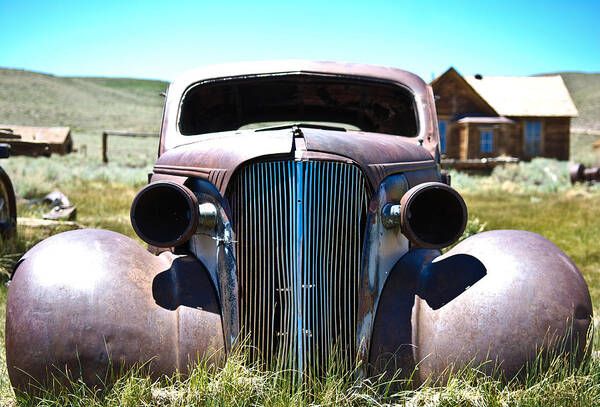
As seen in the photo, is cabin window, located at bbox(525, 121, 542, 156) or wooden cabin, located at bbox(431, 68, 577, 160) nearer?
wooden cabin, located at bbox(431, 68, 577, 160)

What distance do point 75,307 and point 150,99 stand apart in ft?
276

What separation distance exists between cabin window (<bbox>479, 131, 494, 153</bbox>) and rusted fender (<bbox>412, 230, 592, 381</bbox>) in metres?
23.7

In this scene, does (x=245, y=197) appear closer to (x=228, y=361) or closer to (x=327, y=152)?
(x=327, y=152)

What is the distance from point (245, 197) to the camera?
2.38 metres

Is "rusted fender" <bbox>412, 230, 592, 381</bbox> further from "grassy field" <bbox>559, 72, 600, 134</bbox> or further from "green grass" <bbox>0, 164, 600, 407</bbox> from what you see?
"grassy field" <bbox>559, 72, 600, 134</bbox>

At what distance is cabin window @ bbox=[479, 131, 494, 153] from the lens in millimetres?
24844

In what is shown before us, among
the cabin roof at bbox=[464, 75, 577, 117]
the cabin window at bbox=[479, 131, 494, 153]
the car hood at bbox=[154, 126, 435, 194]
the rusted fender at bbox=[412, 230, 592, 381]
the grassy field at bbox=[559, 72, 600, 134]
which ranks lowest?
the rusted fender at bbox=[412, 230, 592, 381]

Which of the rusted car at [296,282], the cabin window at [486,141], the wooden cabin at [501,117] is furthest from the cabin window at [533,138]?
the rusted car at [296,282]

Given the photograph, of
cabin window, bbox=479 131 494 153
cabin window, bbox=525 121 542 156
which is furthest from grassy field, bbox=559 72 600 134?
cabin window, bbox=479 131 494 153

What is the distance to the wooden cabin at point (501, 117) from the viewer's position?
24.8m

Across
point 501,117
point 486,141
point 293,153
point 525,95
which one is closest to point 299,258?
point 293,153

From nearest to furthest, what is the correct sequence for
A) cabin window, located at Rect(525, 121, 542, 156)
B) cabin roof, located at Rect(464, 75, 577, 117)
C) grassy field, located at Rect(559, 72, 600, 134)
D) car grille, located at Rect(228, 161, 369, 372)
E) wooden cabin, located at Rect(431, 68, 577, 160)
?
car grille, located at Rect(228, 161, 369, 372) < wooden cabin, located at Rect(431, 68, 577, 160) < cabin roof, located at Rect(464, 75, 577, 117) < cabin window, located at Rect(525, 121, 542, 156) < grassy field, located at Rect(559, 72, 600, 134)

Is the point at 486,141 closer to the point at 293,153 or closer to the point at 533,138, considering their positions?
the point at 533,138

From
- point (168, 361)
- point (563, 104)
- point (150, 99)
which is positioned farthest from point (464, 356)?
point (150, 99)
